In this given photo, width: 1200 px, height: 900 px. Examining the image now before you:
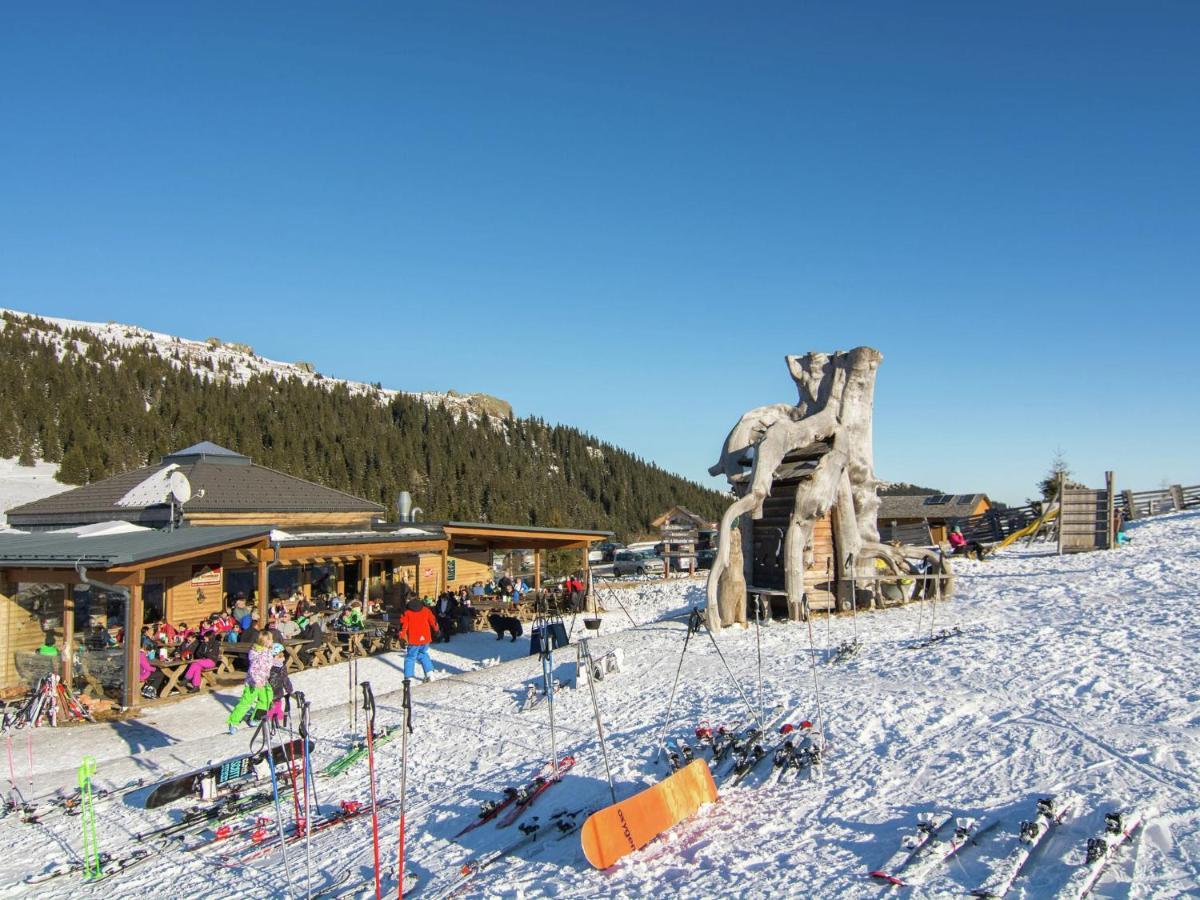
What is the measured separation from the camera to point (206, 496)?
23344 millimetres

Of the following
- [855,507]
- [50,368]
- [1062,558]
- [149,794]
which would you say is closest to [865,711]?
[149,794]

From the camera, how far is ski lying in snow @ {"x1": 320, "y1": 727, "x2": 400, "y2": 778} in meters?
10.4

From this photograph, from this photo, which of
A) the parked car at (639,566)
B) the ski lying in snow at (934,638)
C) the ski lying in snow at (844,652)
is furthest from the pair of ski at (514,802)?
the parked car at (639,566)

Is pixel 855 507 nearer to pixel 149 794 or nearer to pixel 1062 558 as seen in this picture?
pixel 1062 558

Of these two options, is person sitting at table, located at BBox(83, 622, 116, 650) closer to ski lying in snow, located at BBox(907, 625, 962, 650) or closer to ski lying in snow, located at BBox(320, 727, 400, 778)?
ski lying in snow, located at BBox(320, 727, 400, 778)

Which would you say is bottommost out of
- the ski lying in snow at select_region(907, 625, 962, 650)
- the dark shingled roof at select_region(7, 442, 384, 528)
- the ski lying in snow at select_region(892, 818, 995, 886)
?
the ski lying in snow at select_region(892, 818, 995, 886)

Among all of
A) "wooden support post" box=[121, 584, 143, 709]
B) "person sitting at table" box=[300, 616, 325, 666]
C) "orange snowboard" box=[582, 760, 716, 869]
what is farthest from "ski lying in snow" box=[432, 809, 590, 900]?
"person sitting at table" box=[300, 616, 325, 666]

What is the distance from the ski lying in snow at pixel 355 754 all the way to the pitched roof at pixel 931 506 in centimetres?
3914

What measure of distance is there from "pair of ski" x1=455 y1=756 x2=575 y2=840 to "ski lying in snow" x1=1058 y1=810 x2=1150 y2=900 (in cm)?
467

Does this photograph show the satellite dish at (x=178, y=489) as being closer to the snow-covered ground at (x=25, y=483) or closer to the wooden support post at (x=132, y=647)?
the wooden support post at (x=132, y=647)

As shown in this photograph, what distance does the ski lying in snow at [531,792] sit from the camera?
26.3 feet

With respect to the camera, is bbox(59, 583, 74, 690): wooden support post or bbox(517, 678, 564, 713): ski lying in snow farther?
bbox(59, 583, 74, 690): wooden support post

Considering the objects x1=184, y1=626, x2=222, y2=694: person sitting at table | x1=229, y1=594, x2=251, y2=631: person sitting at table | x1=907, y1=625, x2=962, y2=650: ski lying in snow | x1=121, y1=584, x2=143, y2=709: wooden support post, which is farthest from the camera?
x1=229, y1=594, x2=251, y2=631: person sitting at table

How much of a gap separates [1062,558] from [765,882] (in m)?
20.2
